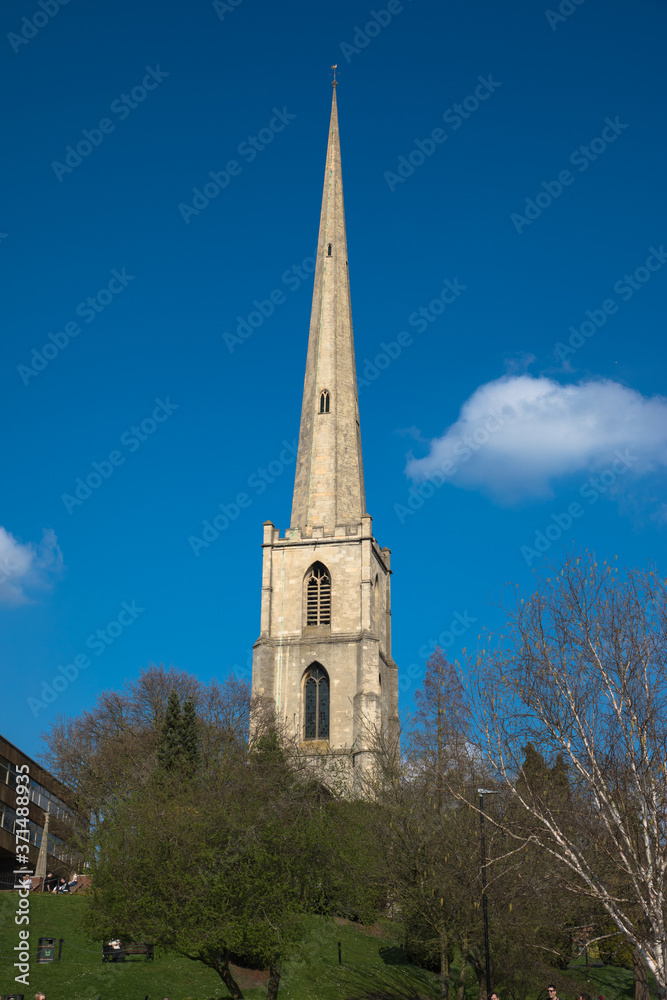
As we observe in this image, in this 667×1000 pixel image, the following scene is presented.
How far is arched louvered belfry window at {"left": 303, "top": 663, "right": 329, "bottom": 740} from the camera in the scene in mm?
50469

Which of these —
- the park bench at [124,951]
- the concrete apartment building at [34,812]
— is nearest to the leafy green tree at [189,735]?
the concrete apartment building at [34,812]

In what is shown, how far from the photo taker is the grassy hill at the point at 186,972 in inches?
980

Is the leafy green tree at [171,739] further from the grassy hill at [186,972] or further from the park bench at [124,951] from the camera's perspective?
the park bench at [124,951]

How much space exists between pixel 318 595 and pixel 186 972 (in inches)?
1065

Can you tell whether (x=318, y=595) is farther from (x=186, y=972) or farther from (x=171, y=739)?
(x=186, y=972)

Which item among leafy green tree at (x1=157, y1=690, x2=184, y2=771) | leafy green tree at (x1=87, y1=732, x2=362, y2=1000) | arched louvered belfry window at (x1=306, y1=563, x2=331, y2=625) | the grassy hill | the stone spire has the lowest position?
the grassy hill

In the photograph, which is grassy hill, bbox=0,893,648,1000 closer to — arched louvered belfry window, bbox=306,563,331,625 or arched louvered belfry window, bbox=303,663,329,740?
arched louvered belfry window, bbox=303,663,329,740

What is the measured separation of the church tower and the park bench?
65.2 ft

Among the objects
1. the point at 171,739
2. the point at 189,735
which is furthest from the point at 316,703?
the point at 171,739

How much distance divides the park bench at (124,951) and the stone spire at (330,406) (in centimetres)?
2905

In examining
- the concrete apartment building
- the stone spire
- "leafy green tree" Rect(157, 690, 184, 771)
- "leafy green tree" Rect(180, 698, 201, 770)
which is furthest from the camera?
the stone spire

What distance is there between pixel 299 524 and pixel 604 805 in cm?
3932

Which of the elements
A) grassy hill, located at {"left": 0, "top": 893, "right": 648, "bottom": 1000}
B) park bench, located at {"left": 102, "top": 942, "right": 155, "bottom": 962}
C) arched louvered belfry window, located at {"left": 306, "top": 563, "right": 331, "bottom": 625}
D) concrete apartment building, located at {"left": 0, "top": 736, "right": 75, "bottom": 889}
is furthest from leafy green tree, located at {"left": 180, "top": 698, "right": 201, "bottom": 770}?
arched louvered belfry window, located at {"left": 306, "top": 563, "right": 331, "bottom": 625}

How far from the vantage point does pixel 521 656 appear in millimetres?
18688
